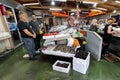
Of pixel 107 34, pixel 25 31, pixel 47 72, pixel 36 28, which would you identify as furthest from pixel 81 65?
pixel 36 28

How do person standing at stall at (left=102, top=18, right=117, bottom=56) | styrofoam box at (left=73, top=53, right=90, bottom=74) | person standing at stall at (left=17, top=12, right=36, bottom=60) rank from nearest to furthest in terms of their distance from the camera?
styrofoam box at (left=73, top=53, right=90, bottom=74)
person standing at stall at (left=17, top=12, right=36, bottom=60)
person standing at stall at (left=102, top=18, right=117, bottom=56)

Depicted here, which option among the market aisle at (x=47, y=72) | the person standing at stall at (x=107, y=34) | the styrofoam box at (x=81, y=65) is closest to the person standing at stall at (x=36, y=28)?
the market aisle at (x=47, y=72)

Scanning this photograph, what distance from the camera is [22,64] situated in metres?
2.95

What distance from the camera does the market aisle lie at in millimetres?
2213

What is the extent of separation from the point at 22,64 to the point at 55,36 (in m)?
1.36

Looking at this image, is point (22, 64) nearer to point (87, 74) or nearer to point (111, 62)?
point (87, 74)

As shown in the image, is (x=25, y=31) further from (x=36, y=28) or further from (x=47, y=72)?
(x=47, y=72)

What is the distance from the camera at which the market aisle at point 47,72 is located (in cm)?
221

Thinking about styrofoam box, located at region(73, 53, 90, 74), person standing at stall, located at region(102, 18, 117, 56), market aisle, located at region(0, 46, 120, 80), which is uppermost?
person standing at stall, located at region(102, 18, 117, 56)

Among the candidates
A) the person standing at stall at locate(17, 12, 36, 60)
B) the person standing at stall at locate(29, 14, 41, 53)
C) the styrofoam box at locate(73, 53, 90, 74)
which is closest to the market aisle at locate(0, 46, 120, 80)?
the styrofoam box at locate(73, 53, 90, 74)

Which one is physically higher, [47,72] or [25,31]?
[25,31]

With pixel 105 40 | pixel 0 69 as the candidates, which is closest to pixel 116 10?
pixel 105 40

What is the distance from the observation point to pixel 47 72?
246cm

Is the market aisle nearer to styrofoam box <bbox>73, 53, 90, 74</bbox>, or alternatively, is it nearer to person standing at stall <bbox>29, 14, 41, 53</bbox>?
styrofoam box <bbox>73, 53, 90, 74</bbox>
